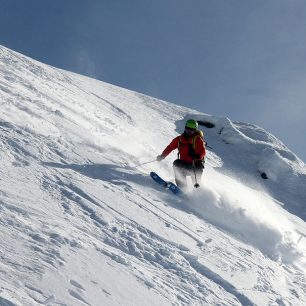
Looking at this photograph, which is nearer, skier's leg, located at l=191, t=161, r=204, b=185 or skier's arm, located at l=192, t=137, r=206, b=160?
skier's leg, located at l=191, t=161, r=204, b=185

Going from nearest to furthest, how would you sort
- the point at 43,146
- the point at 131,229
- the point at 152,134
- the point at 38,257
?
the point at 38,257
the point at 131,229
the point at 43,146
the point at 152,134

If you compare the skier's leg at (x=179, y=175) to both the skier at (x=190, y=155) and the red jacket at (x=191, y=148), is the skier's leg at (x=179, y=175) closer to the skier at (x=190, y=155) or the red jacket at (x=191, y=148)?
the skier at (x=190, y=155)

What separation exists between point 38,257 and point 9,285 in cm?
79

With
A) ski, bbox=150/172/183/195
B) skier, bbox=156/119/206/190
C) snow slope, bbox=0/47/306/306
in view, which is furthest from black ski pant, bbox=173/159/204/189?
ski, bbox=150/172/183/195

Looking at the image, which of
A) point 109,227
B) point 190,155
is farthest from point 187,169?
point 109,227

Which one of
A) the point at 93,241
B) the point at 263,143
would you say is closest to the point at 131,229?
the point at 93,241

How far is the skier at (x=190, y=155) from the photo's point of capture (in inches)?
515

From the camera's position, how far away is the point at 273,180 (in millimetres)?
22844

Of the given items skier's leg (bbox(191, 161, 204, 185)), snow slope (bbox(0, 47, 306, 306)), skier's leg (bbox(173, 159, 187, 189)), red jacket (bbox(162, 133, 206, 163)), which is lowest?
snow slope (bbox(0, 47, 306, 306))

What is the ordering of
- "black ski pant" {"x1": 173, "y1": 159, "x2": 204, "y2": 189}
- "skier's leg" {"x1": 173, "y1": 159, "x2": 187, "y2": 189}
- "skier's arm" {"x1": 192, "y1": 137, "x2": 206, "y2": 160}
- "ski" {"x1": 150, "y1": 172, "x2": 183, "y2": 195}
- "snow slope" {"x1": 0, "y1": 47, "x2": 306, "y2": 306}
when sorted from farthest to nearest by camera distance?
"skier's arm" {"x1": 192, "y1": 137, "x2": 206, "y2": 160} → "black ski pant" {"x1": 173, "y1": 159, "x2": 204, "y2": 189} → "skier's leg" {"x1": 173, "y1": 159, "x2": 187, "y2": 189} → "ski" {"x1": 150, "y1": 172, "x2": 183, "y2": 195} → "snow slope" {"x1": 0, "y1": 47, "x2": 306, "y2": 306}

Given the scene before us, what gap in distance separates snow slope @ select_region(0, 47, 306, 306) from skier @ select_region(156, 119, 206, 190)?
548 mm

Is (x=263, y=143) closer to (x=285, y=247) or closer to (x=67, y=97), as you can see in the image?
(x=67, y=97)

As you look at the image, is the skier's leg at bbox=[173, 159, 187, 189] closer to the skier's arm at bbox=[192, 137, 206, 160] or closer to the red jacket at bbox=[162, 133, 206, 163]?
the red jacket at bbox=[162, 133, 206, 163]

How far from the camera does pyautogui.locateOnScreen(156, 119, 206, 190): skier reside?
13.1 metres
